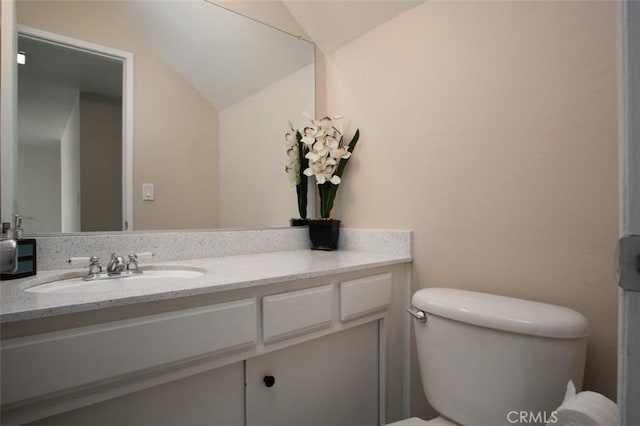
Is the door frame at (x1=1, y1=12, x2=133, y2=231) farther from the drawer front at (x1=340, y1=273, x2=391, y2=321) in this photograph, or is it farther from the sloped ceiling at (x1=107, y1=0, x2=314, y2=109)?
the drawer front at (x1=340, y1=273, x2=391, y2=321)

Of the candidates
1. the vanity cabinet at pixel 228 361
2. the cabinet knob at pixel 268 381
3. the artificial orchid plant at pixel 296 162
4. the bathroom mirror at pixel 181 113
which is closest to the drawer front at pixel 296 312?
the vanity cabinet at pixel 228 361

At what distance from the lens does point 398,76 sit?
52.1 inches

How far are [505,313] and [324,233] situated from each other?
32.6 inches

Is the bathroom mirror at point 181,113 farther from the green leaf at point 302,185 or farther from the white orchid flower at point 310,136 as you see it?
the white orchid flower at point 310,136

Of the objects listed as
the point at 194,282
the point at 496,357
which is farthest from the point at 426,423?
the point at 194,282

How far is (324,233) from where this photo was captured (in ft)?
4.87

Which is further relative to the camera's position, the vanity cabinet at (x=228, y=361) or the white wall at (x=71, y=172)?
the white wall at (x=71, y=172)

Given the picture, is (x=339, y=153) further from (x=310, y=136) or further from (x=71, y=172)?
(x=71, y=172)

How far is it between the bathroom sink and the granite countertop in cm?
1

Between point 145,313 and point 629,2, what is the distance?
0.86 metres

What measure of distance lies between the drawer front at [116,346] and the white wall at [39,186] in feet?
1.86

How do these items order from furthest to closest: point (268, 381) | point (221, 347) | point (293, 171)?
point (293, 171) < point (268, 381) < point (221, 347)

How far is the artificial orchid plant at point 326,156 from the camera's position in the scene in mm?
1443

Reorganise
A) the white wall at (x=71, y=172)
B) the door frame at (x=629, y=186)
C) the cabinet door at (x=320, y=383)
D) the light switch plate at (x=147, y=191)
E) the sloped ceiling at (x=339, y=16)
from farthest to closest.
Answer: the sloped ceiling at (x=339, y=16) → the light switch plate at (x=147, y=191) → the white wall at (x=71, y=172) → the cabinet door at (x=320, y=383) → the door frame at (x=629, y=186)
